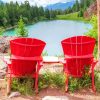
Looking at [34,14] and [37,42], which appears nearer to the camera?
[37,42]

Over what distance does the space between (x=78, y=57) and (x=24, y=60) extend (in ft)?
2.70

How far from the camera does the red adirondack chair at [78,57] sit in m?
6.58

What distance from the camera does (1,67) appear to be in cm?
814

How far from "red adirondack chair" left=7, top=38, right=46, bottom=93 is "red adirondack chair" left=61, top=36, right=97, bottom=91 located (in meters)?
0.41

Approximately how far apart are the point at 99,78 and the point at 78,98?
2.42ft

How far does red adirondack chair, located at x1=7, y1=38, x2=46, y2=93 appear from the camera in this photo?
652cm

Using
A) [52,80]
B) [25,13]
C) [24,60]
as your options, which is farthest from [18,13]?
[24,60]

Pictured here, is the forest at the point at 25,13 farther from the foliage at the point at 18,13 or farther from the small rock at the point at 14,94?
the small rock at the point at 14,94

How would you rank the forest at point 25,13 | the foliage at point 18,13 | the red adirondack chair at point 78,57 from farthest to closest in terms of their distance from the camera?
the foliage at point 18,13 → the forest at point 25,13 → the red adirondack chair at point 78,57

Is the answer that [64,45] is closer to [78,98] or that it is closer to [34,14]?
[78,98]

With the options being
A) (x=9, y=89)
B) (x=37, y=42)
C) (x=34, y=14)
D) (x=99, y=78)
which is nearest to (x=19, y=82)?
(x=9, y=89)

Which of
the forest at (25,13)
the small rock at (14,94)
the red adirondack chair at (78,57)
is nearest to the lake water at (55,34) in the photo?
the red adirondack chair at (78,57)

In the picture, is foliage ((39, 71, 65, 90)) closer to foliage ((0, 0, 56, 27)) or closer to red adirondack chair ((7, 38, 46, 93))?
red adirondack chair ((7, 38, 46, 93))

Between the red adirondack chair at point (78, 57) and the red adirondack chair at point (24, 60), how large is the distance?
41 cm
